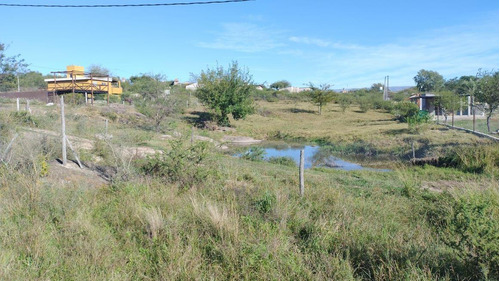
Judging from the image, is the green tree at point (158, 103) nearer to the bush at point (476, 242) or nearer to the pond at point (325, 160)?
the pond at point (325, 160)

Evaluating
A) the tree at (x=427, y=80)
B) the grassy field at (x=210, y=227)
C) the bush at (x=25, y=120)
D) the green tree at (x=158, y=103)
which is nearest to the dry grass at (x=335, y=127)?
the green tree at (x=158, y=103)

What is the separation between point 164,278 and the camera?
482 cm

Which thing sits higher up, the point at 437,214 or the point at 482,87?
the point at 482,87

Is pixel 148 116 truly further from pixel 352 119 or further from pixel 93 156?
pixel 352 119

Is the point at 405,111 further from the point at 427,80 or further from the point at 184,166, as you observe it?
the point at 427,80

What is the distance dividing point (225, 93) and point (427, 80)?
7666 cm

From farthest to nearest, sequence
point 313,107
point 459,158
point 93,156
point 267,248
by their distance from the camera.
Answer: point 313,107 < point 459,158 < point 93,156 < point 267,248

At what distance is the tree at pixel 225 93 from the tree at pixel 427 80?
69829 mm

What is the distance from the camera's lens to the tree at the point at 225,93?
139 ft

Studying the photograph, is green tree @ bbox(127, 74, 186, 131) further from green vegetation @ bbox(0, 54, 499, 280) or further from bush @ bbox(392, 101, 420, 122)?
bush @ bbox(392, 101, 420, 122)

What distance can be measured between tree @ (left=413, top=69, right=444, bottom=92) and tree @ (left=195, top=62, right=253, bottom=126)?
69829 mm

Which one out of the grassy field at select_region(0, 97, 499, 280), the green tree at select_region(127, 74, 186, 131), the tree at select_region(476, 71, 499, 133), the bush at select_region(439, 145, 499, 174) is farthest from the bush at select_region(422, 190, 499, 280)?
the green tree at select_region(127, 74, 186, 131)

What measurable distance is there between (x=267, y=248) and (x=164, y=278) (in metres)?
1.41

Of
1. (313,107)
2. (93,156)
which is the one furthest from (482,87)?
Answer: (313,107)
